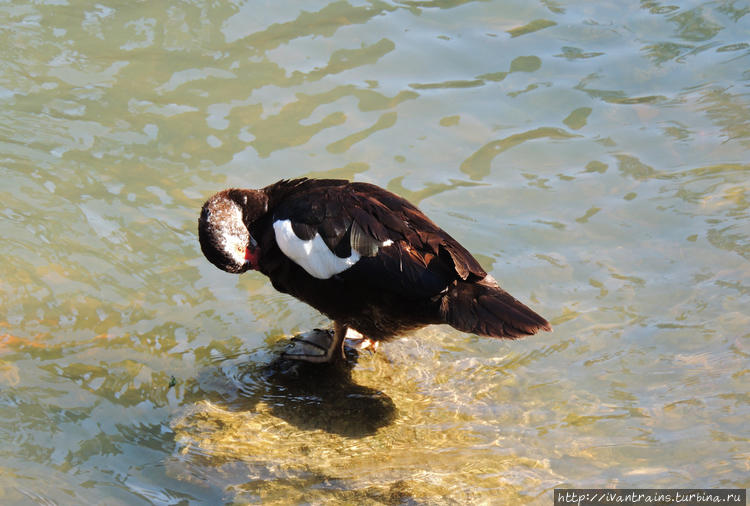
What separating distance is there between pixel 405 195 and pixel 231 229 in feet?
5.58

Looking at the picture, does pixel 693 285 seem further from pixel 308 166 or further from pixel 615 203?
pixel 308 166

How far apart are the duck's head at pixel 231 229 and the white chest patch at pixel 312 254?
25 centimetres

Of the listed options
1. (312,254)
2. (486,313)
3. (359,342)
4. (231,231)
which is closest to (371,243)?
(312,254)

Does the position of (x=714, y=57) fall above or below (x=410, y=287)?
above

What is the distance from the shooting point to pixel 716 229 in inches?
209

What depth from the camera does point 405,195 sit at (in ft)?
19.0

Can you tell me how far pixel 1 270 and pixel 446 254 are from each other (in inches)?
110

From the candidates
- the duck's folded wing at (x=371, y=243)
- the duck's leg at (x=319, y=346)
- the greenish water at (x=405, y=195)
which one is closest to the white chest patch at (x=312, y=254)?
the duck's folded wing at (x=371, y=243)

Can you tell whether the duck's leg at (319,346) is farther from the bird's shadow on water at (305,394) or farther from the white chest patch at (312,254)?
the white chest patch at (312,254)

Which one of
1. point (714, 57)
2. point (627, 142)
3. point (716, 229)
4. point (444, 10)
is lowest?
point (716, 229)

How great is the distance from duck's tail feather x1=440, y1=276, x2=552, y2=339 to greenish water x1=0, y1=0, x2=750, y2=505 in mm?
531

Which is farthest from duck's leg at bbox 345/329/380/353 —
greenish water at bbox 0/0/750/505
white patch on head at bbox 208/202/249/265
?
white patch on head at bbox 208/202/249/265

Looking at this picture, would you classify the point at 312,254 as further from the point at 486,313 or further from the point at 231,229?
the point at 486,313

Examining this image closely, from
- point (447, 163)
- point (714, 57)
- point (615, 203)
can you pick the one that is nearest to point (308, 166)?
point (447, 163)
